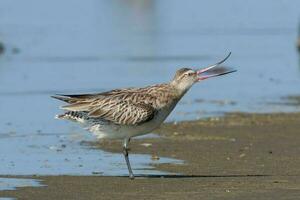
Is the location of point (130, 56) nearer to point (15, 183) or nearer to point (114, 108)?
point (114, 108)

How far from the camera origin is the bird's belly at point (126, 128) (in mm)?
12906

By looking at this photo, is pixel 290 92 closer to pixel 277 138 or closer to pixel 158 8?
pixel 277 138

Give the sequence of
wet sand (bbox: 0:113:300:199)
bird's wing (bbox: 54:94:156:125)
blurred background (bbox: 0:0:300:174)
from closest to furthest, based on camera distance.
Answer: wet sand (bbox: 0:113:300:199)
bird's wing (bbox: 54:94:156:125)
blurred background (bbox: 0:0:300:174)

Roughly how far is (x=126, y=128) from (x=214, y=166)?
113 cm

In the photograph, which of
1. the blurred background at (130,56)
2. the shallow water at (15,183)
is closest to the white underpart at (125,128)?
the blurred background at (130,56)

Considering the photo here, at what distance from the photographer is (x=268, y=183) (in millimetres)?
11680

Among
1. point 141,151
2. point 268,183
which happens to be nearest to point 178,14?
point 141,151

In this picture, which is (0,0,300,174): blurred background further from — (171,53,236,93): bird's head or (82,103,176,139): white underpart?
(171,53,236,93): bird's head

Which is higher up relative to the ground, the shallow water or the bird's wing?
the bird's wing

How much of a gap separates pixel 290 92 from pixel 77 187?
30.8ft

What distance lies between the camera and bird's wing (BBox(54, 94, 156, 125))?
504 inches

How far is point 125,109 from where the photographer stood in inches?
505

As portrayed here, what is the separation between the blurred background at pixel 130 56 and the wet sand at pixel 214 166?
1029 millimetres

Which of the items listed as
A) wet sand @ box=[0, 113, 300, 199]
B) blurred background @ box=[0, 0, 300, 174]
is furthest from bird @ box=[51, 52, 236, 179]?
blurred background @ box=[0, 0, 300, 174]
